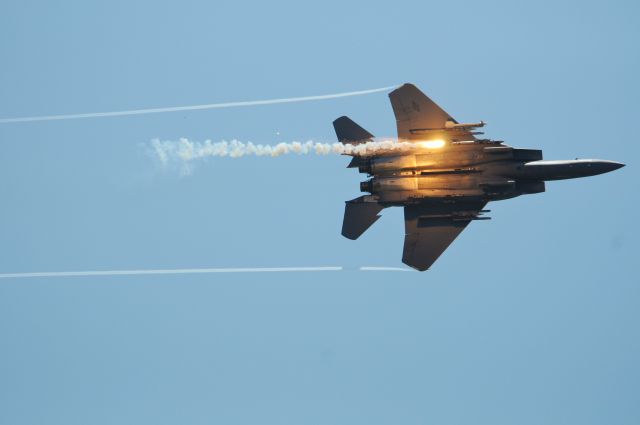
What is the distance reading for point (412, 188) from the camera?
1359 inches

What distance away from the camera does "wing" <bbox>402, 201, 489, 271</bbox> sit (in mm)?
35531

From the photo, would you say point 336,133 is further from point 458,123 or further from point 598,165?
point 598,165

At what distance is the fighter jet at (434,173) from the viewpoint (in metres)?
34.5

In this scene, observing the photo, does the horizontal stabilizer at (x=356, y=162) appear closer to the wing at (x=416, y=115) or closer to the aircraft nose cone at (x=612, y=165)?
the wing at (x=416, y=115)

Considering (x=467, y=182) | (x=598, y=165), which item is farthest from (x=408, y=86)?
(x=598, y=165)

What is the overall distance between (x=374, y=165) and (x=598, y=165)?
24.1 ft

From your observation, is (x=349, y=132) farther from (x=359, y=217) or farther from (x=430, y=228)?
(x=430, y=228)

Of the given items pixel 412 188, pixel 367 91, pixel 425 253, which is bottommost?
pixel 425 253

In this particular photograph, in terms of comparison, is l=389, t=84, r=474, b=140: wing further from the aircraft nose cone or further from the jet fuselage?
the aircraft nose cone

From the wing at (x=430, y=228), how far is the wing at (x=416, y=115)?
2.42 m

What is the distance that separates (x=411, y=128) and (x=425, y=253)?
4.18m

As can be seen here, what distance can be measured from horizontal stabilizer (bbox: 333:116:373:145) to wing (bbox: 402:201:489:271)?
2.72m

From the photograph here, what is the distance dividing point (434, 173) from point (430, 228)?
83.8 inches

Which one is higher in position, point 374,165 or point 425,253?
point 374,165
